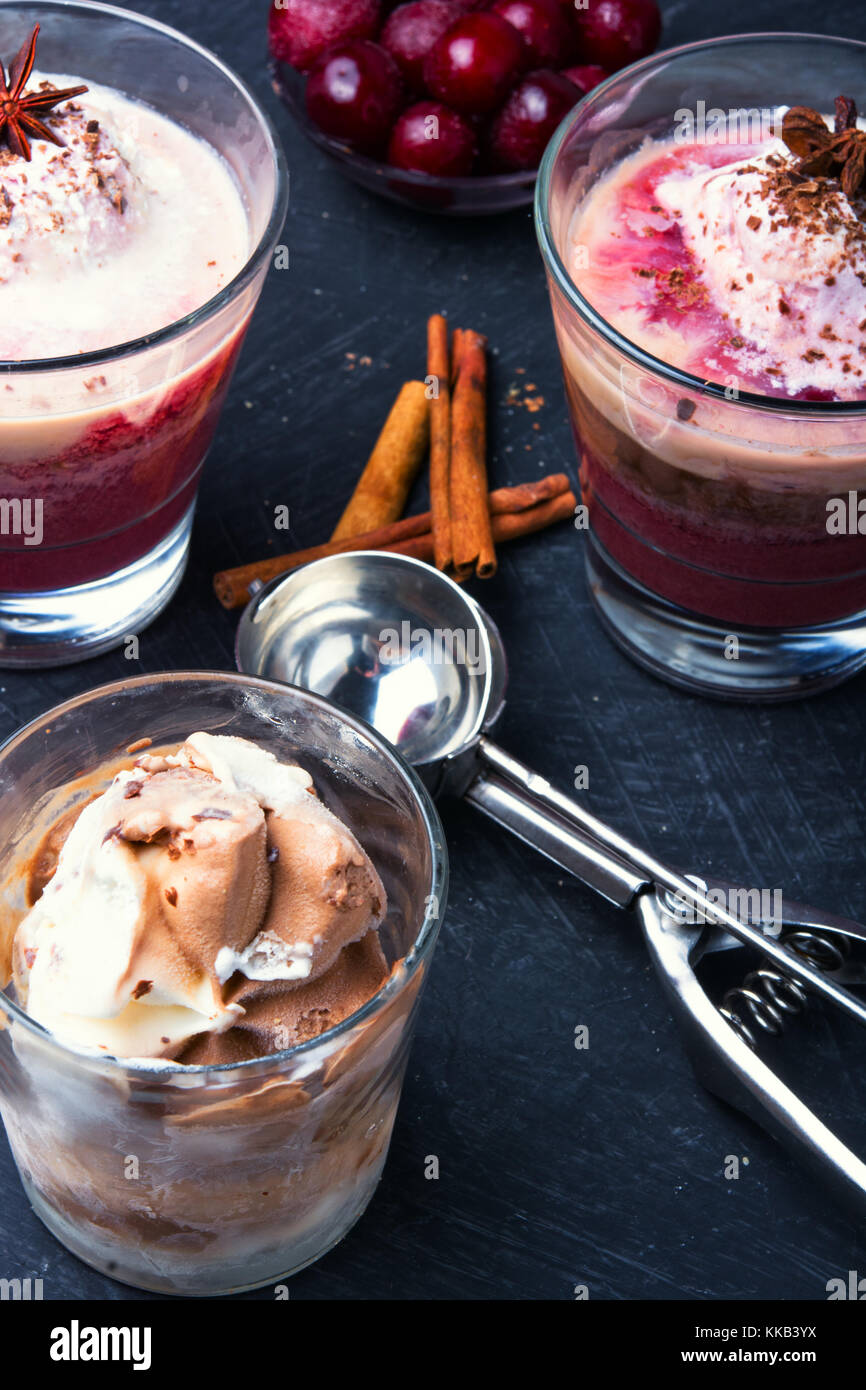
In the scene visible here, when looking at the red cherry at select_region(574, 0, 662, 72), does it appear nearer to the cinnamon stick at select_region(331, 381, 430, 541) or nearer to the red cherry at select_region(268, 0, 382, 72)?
the red cherry at select_region(268, 0, 382, 72)

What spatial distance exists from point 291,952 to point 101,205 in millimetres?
834

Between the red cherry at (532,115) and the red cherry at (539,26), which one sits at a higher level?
the red cherry at (539,26)

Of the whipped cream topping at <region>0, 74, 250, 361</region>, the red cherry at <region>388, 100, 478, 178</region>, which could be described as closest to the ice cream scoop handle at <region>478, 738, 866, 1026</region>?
the whipped cream topping at <region>0, 74, 250, 361</region>

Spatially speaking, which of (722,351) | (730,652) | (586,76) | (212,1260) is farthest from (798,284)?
(212,1260)

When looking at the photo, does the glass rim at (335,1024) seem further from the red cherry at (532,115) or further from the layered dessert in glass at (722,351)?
the red cherry at (532,115)

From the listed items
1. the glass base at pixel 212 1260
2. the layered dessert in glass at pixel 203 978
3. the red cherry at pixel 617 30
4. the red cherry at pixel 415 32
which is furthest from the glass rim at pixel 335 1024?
the red cherry at pixel 617 30

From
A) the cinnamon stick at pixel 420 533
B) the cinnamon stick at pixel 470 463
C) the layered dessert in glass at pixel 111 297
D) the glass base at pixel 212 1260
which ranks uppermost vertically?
the layered dessert in glass at pixel 111 297

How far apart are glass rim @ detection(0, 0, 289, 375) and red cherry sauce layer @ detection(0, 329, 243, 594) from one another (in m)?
0.09

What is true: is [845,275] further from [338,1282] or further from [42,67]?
[338,1282]

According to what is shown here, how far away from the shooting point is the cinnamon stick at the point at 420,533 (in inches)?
71.9

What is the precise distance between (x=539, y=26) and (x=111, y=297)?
→ 2.74 feet

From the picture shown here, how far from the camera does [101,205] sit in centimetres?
159

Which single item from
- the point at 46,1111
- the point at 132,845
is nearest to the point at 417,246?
the point at 132,845

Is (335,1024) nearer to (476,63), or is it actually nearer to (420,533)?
(420,533)
